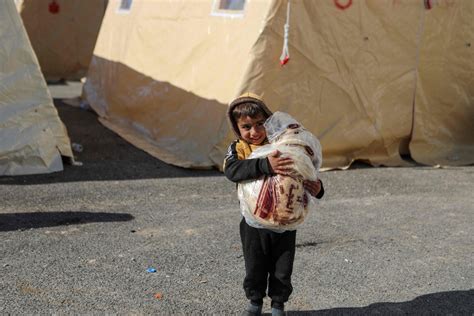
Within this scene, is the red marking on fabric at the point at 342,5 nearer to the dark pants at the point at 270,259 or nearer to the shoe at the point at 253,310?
the dark pants at the point at 270,259

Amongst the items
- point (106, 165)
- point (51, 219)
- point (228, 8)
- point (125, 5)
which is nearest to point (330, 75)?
point (228, 8)

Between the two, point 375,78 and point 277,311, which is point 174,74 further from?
point 277,311

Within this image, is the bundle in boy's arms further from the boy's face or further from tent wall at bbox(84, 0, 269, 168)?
tent wall at bbox(84, 0, 269, 168)

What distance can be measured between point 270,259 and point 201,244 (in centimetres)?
159

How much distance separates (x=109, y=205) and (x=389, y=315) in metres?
3.01

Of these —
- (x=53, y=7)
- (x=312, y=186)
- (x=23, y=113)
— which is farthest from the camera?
(x=53, y=7)

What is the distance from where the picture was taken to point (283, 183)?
3.32 metres

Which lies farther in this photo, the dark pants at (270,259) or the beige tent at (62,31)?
the beige tent at (62,31)

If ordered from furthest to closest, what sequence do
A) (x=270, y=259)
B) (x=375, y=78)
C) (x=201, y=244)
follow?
(x=375, y=78) < (x=201, y=244) < (x=270, y=259)

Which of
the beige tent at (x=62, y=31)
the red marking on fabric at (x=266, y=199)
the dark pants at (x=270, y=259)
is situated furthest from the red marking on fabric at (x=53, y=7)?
the red marking on fabric at (x=266, y=199)

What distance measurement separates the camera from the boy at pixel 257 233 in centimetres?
340

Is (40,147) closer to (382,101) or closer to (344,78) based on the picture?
(344,78)

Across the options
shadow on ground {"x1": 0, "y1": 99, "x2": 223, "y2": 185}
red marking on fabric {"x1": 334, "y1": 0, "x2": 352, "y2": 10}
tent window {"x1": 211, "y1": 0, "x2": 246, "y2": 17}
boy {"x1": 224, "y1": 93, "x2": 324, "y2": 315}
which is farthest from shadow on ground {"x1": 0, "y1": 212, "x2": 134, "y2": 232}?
red marking on fabric {"x1": 334, "y1": 0, "x2": 352, "y2": 10}

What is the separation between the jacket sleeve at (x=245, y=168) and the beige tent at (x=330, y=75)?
4043 mm
